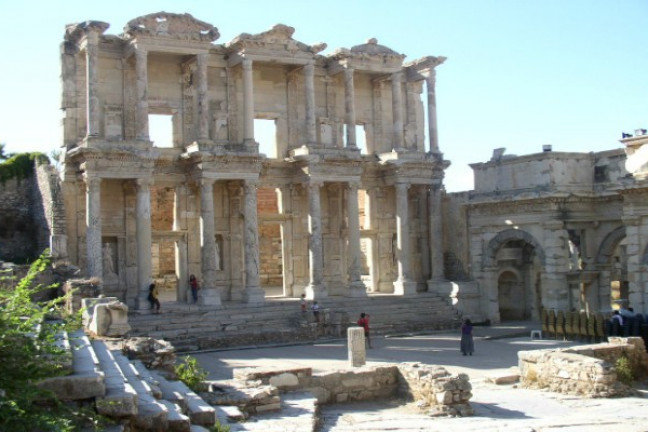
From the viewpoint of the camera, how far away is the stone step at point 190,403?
34.4ft

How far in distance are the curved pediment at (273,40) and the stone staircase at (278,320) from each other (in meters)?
8.57

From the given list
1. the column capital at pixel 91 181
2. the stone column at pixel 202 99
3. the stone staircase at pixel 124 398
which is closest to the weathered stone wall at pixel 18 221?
the column capital at pixel 91 181

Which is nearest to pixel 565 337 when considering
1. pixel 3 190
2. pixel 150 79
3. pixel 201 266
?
pixel 201 266

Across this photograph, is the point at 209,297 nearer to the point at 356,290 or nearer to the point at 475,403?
the point at 356,290

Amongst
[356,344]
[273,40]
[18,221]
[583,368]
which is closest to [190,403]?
[356,344]

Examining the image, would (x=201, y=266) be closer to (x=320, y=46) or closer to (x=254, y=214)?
(x=254, y=214)

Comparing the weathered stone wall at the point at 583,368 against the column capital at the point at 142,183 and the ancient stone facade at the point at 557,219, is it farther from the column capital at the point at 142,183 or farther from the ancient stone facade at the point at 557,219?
the column capital at the point at 142,183

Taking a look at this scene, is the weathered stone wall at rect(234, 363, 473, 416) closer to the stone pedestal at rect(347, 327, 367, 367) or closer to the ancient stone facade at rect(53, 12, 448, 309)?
the stone pedestal at rect(347, 327, 367, 367)

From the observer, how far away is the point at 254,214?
88.0ft

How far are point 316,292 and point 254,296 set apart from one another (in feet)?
7.84

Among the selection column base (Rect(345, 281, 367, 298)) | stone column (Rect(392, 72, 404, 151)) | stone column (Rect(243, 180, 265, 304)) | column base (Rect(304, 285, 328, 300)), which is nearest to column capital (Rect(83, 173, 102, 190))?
stone column (Rect(243, 180, 265, 304))

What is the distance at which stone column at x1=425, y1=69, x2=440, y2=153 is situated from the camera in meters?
30.8

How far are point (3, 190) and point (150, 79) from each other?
6462 mm

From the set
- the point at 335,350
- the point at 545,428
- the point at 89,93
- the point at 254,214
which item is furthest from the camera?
the point at 254,214
